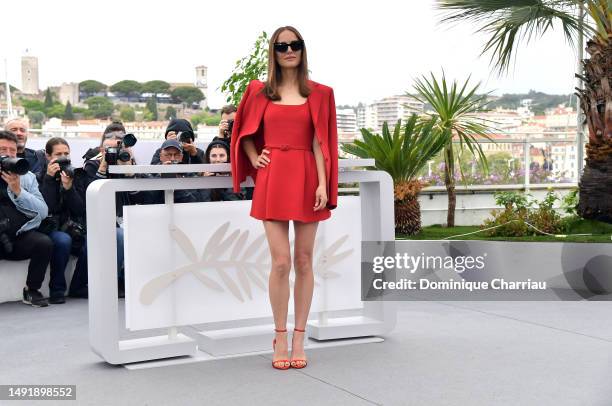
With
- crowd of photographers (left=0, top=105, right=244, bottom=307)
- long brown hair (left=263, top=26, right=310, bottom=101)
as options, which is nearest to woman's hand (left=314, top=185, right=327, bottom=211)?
long brown hair (left=263, top=26, right=310, bottom=101)

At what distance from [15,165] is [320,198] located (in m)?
2.75

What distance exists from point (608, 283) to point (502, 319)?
1856mm

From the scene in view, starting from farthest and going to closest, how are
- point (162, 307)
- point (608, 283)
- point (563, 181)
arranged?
point (563, 181), point (608, 283), point (162, 307)

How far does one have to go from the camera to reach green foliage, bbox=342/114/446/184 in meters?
9.68

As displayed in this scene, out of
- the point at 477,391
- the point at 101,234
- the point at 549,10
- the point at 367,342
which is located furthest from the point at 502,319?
the point at 549,10

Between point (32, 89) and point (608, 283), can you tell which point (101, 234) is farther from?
point (32, 89)

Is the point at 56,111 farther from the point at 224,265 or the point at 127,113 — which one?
the point at 224,265

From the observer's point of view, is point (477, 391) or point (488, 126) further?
point (488, 126)

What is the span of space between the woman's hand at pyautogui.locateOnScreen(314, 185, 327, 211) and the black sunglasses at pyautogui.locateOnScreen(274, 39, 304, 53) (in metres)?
0.75

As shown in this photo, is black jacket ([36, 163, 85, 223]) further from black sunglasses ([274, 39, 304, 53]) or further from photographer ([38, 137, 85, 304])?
black sunglasses ([274, 39, 304, 53])

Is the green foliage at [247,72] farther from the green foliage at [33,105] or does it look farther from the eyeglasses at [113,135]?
the green foliage at [33,105]

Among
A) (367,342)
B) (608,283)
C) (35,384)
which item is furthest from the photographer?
(608,283)

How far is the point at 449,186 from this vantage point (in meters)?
11.2

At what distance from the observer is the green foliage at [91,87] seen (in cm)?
10200
